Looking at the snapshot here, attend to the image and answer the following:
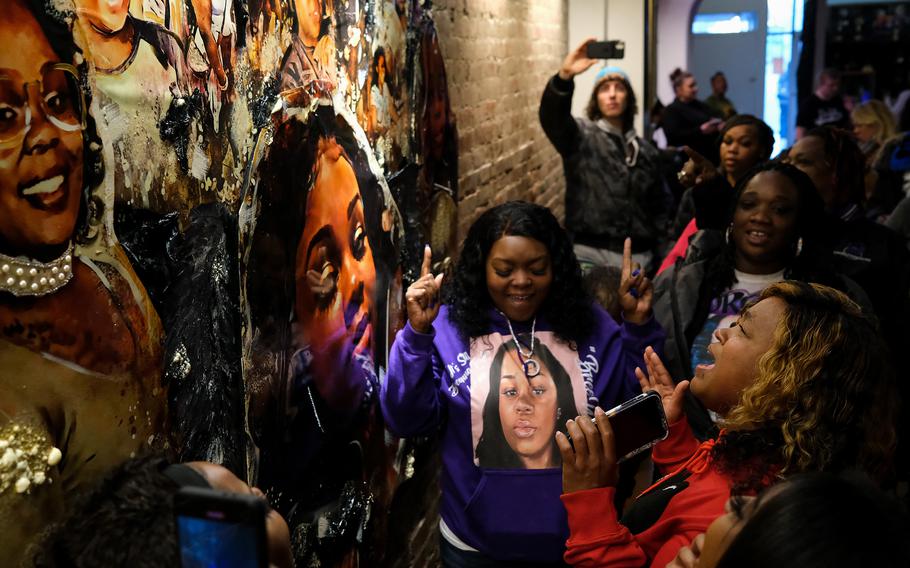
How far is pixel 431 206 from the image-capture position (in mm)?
3455

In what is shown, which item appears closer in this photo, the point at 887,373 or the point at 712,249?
the point at 887,373

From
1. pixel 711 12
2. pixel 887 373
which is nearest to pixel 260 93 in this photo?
pixel 887 373

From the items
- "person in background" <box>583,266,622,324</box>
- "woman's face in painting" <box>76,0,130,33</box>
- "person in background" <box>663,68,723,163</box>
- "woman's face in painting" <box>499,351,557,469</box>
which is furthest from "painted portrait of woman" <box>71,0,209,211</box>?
"person in background" <box>663,68,723,163</box>

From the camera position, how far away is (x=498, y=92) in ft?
15.8

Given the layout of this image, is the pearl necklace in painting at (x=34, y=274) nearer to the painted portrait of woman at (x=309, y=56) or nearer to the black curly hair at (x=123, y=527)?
the black curly hair at (x=123, y=527)

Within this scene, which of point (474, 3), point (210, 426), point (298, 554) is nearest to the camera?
point (210, 426)

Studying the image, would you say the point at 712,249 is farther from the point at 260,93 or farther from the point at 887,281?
the point at 260,93

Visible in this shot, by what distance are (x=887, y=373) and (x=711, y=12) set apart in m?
11.5

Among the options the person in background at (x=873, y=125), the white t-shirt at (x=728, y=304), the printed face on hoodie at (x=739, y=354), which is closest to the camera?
the printed face on hoodie at (x=739, y=354)

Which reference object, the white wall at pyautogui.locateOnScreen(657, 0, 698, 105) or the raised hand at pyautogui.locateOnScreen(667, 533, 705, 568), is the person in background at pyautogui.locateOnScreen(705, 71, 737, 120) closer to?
the white wall at pyautogui.locateOnScreen(657, 0, 698, 105)

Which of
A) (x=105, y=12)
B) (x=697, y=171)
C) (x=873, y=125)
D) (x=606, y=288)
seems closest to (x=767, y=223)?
(x=606, y=288)

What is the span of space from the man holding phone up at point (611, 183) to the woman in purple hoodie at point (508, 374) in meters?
2.12

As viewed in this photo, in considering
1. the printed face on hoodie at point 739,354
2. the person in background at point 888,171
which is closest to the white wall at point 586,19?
the person in background at point 888,171

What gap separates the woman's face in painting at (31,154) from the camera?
1.29 metres
